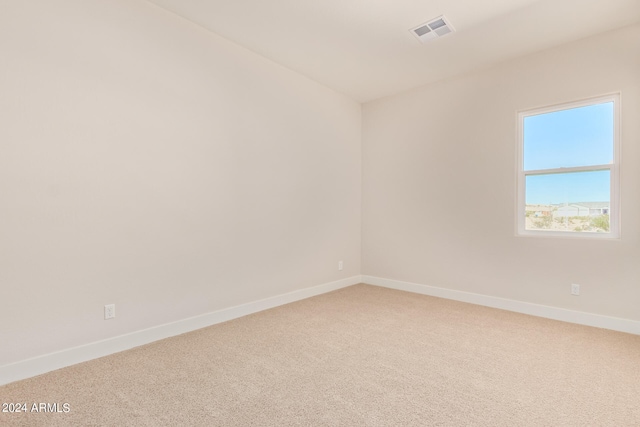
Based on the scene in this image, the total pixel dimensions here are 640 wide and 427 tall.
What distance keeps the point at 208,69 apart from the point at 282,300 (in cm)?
257

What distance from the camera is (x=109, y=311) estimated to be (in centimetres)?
237

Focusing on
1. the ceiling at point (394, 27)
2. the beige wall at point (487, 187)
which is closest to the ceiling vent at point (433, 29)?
the ceiling at point (394, 27)

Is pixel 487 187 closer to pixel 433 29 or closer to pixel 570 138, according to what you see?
pixel 570 138

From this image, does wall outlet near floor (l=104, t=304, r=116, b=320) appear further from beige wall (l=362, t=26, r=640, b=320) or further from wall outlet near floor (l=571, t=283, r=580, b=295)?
wall outlet near floor (l=571, t=283, r=580, b=295)

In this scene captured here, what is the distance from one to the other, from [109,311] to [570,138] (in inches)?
178

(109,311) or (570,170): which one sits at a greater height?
(570,170)

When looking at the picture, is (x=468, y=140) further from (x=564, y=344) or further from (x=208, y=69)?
(x=208, y=69)

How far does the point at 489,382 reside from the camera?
6.51 feet

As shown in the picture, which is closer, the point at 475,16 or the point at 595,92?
the point at 475,16

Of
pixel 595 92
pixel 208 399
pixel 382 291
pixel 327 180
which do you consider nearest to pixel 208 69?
pixel 327 180

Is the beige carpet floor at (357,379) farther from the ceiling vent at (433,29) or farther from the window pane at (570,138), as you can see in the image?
the ceiling vent at (433,29)

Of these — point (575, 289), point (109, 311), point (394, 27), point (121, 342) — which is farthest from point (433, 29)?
point (121, 342)

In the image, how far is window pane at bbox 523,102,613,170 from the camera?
299 cm

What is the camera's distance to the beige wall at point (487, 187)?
9.37 feet
